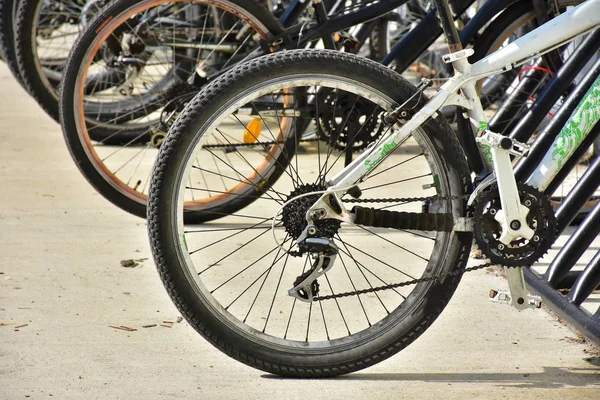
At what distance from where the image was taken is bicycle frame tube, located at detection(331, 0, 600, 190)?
3158 millimetres

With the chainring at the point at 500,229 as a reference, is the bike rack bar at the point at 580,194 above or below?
above

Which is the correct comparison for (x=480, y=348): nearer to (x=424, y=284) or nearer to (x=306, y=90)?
(x=424, y=284)

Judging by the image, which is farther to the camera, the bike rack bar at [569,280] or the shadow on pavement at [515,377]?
the bike rack bar at [569,280]

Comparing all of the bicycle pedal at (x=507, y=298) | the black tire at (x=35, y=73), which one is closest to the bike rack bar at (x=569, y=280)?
the bicycle pedal at (x=507, y=298)

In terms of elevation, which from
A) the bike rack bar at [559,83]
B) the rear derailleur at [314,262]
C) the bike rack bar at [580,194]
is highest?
the bike rack bar at [559,83]

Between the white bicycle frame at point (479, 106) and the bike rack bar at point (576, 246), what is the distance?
711 mm

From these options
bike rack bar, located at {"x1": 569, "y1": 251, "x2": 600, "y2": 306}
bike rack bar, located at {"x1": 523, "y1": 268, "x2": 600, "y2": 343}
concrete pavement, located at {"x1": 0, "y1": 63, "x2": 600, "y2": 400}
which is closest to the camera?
concrete pavement, located at {"x1": 0, "y1": 63, "x2": 600, "y2": 400}

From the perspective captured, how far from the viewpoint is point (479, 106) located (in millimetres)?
3254

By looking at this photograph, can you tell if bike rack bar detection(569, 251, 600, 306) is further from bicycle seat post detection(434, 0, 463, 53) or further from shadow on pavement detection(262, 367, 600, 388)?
bicycle seat post detection(434, 0, 463, 53)

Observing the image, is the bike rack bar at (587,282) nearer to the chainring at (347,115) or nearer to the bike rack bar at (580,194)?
the bike rack bar at (580,194)

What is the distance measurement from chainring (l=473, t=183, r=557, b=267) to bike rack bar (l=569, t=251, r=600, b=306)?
20.8 inches

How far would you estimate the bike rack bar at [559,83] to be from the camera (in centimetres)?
419

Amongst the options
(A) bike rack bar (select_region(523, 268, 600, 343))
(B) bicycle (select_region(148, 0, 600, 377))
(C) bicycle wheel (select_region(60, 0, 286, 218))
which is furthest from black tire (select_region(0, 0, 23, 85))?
(A) bike rack bar (select_region(523, 268, 600, 343))

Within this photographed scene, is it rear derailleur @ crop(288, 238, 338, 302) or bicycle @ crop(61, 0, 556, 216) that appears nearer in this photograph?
rear derailleur @ crop(288, 238, 338, 302)
